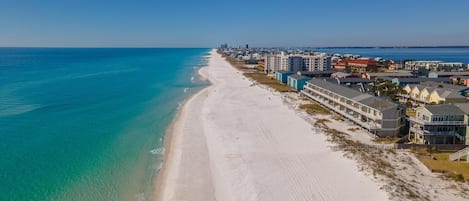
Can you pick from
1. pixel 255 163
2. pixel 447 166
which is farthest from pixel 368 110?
pixel 255 163

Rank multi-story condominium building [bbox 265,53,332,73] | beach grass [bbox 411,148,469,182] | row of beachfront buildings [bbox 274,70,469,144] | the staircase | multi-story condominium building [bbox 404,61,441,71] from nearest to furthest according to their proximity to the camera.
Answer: beach grass [bbox 411,148,469,182], the staircase, row of beachfront buildings [bbox 274,70,469,144], multi-story condominium building [bbox 265,53,332,73], multi-story condominium building [bbox 404,61,441,71]

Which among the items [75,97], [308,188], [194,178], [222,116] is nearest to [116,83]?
[75,97]

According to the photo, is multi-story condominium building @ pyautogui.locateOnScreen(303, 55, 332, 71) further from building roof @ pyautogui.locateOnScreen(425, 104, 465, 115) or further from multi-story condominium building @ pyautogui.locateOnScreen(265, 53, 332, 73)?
building roof @ pyautogui.locateOnScreen(425, 104, 465, 115)

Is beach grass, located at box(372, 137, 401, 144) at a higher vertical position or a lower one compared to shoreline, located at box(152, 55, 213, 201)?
higher

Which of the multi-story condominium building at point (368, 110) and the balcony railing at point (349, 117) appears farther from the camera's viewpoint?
the balcony railing at point (349, 117)

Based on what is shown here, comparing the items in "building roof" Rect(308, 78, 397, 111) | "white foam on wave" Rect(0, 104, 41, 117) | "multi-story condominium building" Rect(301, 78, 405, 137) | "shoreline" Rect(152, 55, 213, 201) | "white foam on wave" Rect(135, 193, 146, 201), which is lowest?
"white foam on wave" Rect(135, 193, 146, 201)

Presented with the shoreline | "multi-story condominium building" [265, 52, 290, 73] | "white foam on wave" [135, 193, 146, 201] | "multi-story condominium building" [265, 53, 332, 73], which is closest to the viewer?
"white foam on wave" [135, 193, 146, 201]

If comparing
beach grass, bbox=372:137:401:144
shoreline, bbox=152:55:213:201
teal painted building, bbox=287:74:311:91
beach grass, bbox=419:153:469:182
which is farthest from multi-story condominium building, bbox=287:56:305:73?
beach grass, bbox=419:153:469:182

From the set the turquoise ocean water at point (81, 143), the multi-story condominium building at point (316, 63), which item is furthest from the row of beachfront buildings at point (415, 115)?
the multi-story condominium building at point (316, 63)

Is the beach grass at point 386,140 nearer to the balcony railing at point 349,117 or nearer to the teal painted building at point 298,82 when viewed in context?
the balcony railing at point 349,117
